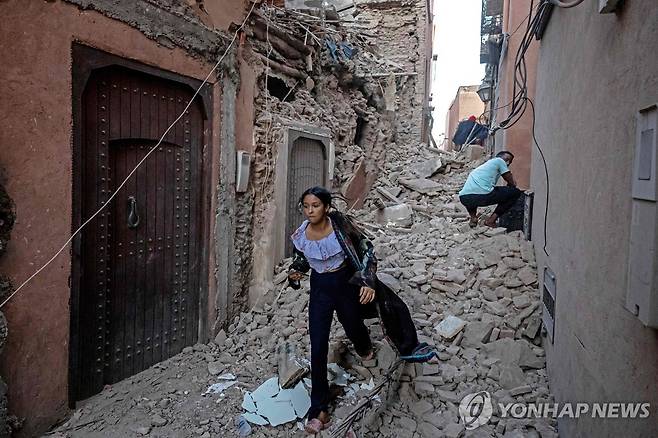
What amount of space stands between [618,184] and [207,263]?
373 centimetres

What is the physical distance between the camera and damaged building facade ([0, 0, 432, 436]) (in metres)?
2.88

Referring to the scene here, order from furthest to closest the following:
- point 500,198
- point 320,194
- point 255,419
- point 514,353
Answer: point 500,198 → point 514,353 → point 255,419 → point 320,194

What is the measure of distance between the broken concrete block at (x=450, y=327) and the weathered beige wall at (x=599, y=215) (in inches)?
30.9

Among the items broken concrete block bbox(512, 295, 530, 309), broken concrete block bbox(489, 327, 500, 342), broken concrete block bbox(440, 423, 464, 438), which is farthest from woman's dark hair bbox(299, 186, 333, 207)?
broken concrete block bbox(512, 295, 530, 309)

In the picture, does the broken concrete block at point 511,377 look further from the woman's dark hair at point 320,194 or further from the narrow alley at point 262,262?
the woman's dark hair at point 320,194

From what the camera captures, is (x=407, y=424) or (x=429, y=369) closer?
(x=407, y=424)

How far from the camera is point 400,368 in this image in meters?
3.65

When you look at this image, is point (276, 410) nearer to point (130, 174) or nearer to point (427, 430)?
point (427, 430)

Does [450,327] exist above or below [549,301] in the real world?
below

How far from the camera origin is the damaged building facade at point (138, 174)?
9.43ft

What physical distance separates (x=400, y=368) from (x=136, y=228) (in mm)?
2578

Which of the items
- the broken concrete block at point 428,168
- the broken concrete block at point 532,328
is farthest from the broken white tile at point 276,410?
the broken concrete block at point 428,168

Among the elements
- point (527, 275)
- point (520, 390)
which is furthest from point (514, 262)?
point (520, 390)

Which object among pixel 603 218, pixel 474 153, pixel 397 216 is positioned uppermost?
pixel 474 153
